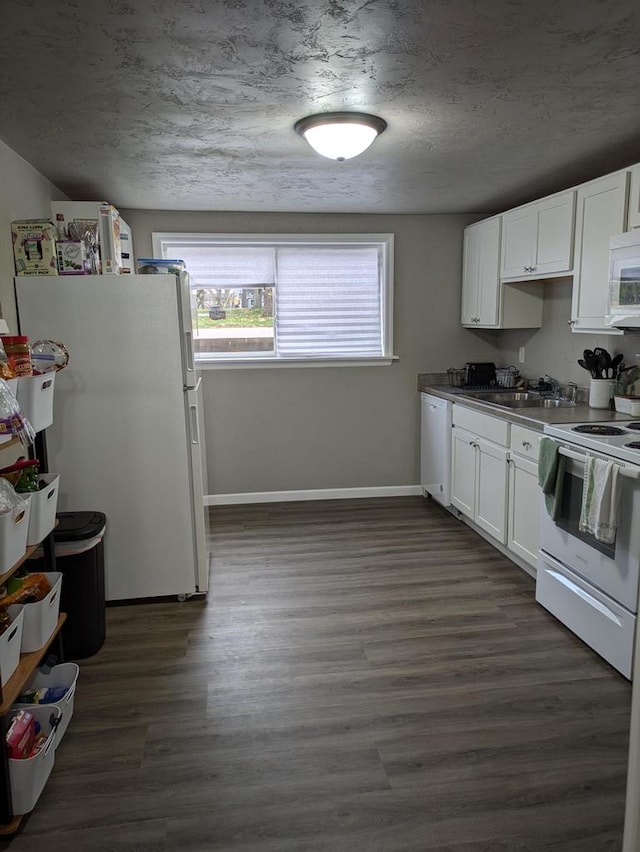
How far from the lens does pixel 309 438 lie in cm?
507

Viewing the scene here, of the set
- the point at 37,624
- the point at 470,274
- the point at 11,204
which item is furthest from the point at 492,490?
the point at 11,204

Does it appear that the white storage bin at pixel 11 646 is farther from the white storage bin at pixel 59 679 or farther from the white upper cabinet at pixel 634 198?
the white upper cabinet at pixel 634 198

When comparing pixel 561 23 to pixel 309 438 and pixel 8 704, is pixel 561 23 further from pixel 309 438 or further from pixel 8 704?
pixel 309 438

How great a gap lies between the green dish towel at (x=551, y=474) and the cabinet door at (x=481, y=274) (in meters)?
1.71

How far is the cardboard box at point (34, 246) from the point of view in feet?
9.23

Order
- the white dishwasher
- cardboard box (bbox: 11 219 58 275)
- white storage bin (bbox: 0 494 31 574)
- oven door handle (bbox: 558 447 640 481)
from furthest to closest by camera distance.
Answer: the white dishwasher < cardboard box (bbox: 11 219 58 275) < oven door handle (bbox: 558 447 640 481) < white storage bin (bbox: 0 494 31 574)

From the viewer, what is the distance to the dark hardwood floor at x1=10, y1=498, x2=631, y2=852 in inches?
72.5

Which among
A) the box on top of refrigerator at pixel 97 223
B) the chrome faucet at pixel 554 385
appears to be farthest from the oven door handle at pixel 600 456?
the box on top of refrigerator at pixel 97 223

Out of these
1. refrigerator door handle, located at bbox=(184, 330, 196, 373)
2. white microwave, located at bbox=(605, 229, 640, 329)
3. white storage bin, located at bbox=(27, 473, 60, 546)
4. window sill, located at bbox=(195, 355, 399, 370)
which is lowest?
white storage bin, located at bbox=(27, 473, 60, 546)

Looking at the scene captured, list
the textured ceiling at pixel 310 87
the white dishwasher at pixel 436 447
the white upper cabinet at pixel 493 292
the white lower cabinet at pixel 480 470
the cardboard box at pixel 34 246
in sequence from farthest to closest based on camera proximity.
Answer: the white dishwasher at pixel 436 447 < the white upper cabinet at pixel 493 292 < the white lower cabinet at pixel 480 470 < the cardboard box at pixel 34 246 < the textured ceiling at pixel 310 87

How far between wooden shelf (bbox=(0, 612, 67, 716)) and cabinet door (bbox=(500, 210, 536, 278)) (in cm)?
346

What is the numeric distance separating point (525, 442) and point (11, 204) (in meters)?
2.91

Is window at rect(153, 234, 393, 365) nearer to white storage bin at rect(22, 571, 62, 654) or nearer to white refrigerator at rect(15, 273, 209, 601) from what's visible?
white refrigerator at rect(15, 273, 209, 601)

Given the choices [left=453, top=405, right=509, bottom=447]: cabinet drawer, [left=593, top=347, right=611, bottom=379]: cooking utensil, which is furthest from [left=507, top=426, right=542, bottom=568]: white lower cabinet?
[left=593, top=347, right=611, bottom=379]: cooking utensil
